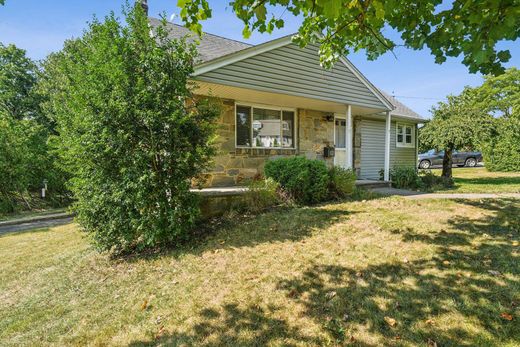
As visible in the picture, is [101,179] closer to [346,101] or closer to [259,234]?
[259,234]

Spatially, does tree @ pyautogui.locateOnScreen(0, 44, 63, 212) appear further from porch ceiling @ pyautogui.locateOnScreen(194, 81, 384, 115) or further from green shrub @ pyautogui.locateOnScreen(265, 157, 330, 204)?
green shrub @ pyautogui.locateOnScreen(265, 157, 330, 204)

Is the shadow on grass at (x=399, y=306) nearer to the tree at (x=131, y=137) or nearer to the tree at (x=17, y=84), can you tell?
the tree at (x=131, y=137)

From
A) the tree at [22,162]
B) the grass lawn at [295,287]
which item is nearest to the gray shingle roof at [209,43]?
the grass lawn at [295,287]

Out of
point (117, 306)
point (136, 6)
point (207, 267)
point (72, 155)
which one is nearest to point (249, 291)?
point (207, 267)

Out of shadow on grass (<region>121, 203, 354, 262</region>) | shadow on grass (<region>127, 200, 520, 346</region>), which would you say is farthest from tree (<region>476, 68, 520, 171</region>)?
shadow on grass (<region>127, 200, 520, 346</region>)

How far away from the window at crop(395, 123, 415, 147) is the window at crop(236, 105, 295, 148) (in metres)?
6.64

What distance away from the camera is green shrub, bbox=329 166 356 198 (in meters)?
7.17

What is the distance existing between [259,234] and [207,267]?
4.01ft

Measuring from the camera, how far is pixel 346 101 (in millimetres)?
8859

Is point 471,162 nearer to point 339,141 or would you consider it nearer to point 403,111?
point 403,111

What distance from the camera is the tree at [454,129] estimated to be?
10664mm

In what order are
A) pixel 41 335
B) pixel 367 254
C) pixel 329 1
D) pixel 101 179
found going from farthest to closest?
1. pixel 101 179
2. pixel 367 254
3. pixel 41 335
4. pixel 329 1

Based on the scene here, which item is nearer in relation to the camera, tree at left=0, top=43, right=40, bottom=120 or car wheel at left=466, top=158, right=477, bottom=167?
tree at left=0, top=43, right=40, bottom=120

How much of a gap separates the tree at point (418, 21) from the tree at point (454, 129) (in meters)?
7.88
